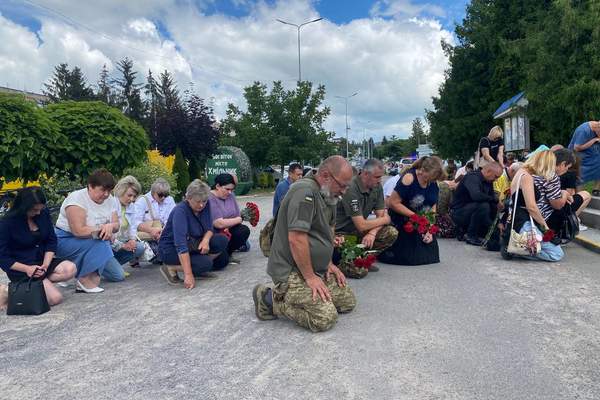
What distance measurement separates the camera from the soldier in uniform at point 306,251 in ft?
13.5

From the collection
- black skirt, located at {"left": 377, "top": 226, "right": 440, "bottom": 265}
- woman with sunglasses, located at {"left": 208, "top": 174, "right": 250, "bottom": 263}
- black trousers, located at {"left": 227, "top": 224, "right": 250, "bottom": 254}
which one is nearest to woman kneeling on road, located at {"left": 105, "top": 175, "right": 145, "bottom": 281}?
woman with sunglasses, located at {"left": 208, "top": 174, "right": 250, "bottom": 263}

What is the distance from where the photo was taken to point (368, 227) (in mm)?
6098

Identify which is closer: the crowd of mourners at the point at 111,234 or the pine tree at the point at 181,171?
the crowd of mourners at the point at 111,234

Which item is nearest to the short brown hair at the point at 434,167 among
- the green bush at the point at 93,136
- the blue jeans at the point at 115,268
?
the blue jeans at the point at 115,268

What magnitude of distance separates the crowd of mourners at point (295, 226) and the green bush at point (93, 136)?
3.24m

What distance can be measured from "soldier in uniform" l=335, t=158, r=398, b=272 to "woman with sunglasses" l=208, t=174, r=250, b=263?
Answer: 1.72 meters

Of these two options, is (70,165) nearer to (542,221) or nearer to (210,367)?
(210,367)

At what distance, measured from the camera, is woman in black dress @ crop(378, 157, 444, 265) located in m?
6.59

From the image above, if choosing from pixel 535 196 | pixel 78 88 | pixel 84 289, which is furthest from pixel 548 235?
pixel 78 88

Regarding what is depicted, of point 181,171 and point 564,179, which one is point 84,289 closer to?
point 564,179

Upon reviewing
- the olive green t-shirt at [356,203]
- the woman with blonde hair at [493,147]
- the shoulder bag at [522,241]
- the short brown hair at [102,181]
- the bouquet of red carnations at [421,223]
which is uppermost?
the woman with blonde hair at [493,147]

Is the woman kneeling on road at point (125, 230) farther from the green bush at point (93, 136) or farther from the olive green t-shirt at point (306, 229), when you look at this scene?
the green bush at point (93, 136)

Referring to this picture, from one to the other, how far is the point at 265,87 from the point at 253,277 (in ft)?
90.1

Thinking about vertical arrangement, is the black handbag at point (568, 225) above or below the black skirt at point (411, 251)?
above
